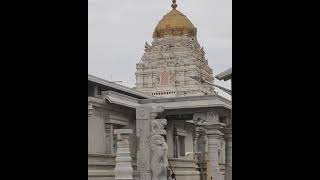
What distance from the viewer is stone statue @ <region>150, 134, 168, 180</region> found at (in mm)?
10977

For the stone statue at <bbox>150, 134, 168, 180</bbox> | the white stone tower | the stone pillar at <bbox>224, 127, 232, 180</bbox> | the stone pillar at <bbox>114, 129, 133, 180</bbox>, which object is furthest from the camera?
the white stone tower

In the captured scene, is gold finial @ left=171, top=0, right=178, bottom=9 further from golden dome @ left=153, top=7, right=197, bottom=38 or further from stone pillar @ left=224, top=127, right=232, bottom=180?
stone pillar @ left=224, top=127, right=232, bottom=180

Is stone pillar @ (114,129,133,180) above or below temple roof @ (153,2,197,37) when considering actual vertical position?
below

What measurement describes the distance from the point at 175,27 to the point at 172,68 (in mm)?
3891

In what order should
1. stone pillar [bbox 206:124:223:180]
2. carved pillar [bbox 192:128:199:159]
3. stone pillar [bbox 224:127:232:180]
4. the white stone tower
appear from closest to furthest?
stone pillar [bbox 206:124:223:180]
stone pillar [bbox 224:127:232:180]
carved pillar [bbox 192:128:199:159]
the white stone tower

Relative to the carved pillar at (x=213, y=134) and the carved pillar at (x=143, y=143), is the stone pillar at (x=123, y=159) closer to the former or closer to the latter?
the carved pillar at (x=143, y=143)

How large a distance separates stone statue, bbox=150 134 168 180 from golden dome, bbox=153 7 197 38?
16.5 meters

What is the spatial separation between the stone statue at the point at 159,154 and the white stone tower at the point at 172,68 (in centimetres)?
1231

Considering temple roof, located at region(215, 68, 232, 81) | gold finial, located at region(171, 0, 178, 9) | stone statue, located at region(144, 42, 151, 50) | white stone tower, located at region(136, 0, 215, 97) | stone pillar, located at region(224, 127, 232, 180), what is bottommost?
stone pillar, located at region(224, 127, 232, 180)

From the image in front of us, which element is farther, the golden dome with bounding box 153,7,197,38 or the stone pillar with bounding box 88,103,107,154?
the golden dome with bounding box 153,7,197,38

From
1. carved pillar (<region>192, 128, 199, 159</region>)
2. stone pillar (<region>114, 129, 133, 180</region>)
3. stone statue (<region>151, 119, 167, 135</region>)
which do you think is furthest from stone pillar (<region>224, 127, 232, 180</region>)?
stone pillar (<region>114, 129, 133, 180</region>)

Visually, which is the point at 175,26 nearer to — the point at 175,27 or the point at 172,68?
the point at 175,27
